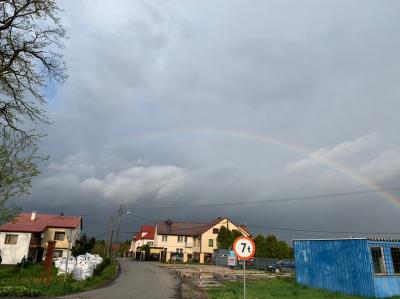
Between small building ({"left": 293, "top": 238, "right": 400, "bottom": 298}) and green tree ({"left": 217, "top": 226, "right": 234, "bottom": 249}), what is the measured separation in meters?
49.6

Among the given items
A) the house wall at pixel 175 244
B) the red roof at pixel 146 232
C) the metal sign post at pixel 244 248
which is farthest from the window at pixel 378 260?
the red roof at pixel 146 232

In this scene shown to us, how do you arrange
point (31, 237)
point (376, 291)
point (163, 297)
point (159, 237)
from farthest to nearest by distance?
1. point (159, 237)
2. point (31, 237)
3. point (376, 291)
4. point (163, 297)

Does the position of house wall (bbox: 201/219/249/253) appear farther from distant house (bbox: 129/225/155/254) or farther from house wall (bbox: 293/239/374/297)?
house wall (bbox: 293/239/374/297)

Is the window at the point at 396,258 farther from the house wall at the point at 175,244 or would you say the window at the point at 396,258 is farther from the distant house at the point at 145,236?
the distant house at the point at 145,236

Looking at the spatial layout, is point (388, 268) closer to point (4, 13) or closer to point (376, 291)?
point (376, 291)

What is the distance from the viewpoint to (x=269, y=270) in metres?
52.6

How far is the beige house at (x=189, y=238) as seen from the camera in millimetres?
83188

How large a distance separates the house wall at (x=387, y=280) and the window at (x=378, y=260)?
187 mm

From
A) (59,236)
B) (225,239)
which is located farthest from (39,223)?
(225,239)

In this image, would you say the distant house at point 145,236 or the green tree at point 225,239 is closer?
the green tree at point 225,239

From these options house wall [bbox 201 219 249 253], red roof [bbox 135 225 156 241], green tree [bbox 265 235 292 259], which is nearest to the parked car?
green tree [bbox 265 235 292 259]

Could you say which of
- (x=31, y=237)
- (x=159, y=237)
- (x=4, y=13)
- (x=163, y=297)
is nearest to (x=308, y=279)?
(x=163, y=297)

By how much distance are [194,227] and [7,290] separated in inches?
3005

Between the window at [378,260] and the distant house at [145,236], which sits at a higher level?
the distant house at [145,236]
